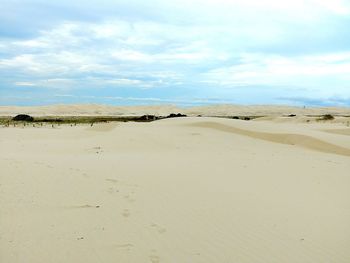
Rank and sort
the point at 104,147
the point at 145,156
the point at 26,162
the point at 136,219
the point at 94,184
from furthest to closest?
1. the point at 104,147
2. the point at 145,156
3. the point at 26,162
4. the point at 94,184
5. the point at 136,219

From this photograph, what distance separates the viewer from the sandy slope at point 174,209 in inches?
198

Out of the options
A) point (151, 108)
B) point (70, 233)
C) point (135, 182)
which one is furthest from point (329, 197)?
point (151, 108)

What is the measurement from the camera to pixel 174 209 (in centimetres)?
661

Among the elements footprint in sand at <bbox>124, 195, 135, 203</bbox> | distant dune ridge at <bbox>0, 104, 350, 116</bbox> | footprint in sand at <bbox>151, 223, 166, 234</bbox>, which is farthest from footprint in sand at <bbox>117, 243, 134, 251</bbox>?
distant dune ridge at <bbox>0, 104, 350, 116</bbox>

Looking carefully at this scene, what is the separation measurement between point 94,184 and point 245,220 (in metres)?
2.97

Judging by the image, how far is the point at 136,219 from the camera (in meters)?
6.02

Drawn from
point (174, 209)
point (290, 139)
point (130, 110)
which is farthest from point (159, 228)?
point (130, 110)

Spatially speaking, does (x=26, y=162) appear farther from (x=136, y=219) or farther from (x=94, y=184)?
(x=136, y=219)

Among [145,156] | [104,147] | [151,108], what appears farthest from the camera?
[151,108]

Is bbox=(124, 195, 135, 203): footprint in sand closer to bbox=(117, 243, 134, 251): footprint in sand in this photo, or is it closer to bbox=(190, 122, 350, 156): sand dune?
bbox=(117, 243, 134, 251): footprint in sand

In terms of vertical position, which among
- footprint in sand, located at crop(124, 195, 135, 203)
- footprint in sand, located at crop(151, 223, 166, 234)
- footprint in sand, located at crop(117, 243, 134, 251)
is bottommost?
footprint in sand, located at crop(117, 243, 134, 251)

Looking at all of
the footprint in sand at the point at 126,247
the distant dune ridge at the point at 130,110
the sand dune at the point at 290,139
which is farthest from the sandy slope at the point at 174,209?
the distant dune ridge at the point at 130,110

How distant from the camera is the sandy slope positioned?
504 centimetres

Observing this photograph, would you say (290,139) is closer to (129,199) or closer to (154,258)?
(129,199)
